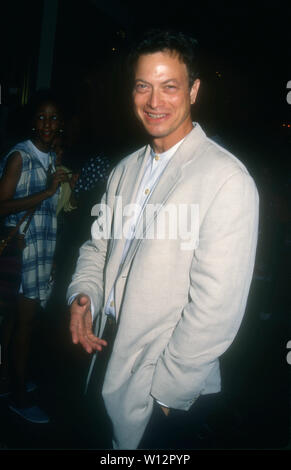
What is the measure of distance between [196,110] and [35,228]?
137 inches

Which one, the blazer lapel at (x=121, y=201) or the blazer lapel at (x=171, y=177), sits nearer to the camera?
the blazer lapel at (x=171, y=177)

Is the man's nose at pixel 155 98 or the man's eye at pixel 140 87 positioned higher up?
the man's eye at pixel 140 87

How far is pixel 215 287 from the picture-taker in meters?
1.03

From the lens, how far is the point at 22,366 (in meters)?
2.36

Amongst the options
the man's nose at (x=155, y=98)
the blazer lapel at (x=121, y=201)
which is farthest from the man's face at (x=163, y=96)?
the blazer lapel at (x=121, y=201)

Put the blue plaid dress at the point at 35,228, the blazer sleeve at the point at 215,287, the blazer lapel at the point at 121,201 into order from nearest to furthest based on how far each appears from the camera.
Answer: the blazer sleeve at the point at 215,287 < the blazer lapel at the point at 121,201 < the blue plaid dress at the point at 35,228

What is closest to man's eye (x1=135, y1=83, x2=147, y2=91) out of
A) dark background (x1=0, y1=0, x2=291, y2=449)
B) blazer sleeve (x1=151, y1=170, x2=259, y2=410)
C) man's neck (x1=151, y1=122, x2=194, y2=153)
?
man's neck (x1=151, y1=122, x2=194, y2=153)

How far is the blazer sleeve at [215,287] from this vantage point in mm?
1027

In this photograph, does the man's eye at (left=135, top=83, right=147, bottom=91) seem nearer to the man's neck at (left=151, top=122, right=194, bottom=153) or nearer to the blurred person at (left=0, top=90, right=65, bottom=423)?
the man's neck at (left=151, top=122, right=194, bottom=153)

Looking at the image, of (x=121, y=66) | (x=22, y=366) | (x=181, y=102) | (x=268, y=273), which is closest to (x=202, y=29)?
(x=121, y=66)

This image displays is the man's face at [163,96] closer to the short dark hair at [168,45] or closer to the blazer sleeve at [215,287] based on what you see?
the short dark hair at [168,45]
